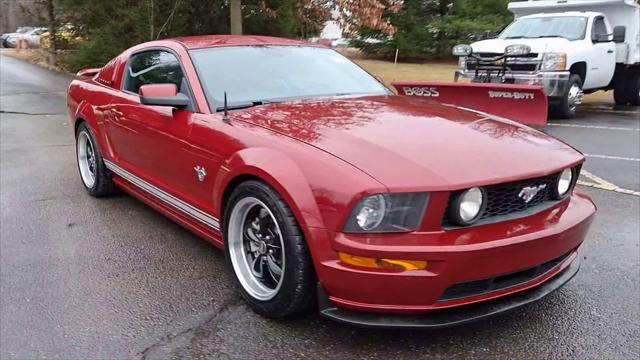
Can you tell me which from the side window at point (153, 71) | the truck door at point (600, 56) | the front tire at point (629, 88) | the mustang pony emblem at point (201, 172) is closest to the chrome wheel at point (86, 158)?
the side window at point (153, 71)

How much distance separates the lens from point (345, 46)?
29891mm

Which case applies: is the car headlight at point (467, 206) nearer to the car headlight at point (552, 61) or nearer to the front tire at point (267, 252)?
the front tire at point (267, 252)

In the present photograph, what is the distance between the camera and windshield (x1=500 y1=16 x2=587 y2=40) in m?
11.1

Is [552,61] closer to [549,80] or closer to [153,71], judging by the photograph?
[549,80]

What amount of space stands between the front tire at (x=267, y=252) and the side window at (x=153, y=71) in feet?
3.55

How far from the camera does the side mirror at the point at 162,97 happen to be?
3520 millimetres

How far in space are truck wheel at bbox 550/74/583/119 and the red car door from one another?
8.35m

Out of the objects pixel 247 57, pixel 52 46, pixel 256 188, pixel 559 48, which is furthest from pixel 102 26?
pixel 256 188

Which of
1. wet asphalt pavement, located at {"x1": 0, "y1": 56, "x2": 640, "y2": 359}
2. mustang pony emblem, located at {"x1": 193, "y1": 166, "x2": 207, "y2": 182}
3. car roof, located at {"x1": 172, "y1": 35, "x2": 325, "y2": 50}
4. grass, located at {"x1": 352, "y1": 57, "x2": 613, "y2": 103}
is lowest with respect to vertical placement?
grass, located at {"x1": 352, "y1": 57, "x2": 613, "y2": 103}

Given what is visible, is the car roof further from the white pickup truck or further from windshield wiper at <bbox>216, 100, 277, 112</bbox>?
the white pickup truck

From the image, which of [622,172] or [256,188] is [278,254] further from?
[622,172]

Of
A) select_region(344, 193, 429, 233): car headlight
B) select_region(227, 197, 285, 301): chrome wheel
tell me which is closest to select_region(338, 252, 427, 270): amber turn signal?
select_region(344, 193, 429, 233): car headlight

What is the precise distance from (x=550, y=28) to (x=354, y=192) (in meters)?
10.5

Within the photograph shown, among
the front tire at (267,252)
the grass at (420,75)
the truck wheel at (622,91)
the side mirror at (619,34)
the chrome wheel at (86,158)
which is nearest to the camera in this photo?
the front tire at (267,252)
